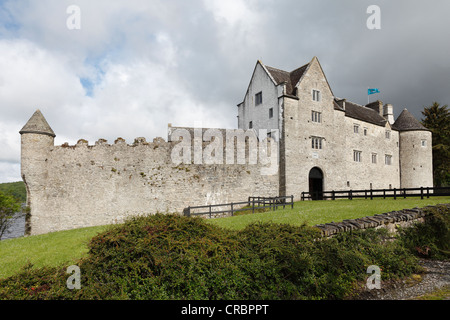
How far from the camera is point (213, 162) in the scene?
2391cm

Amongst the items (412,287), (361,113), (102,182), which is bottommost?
(412,287)

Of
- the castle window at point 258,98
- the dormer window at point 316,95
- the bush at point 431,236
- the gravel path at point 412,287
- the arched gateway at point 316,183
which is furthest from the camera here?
the castle window at point 258,98

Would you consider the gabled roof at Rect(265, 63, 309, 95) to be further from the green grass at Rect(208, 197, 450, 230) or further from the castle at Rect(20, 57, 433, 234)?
the green grass at Rect(208, 197, 450, 230)

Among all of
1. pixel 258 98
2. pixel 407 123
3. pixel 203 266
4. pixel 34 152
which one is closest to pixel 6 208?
pixel 34 152

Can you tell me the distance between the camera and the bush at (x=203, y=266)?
4.91m

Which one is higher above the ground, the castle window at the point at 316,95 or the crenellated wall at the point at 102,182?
the castle window at the point at 316,95

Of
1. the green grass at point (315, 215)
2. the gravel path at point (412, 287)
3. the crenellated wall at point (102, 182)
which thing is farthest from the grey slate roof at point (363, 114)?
the gravel path at point (412, 287)

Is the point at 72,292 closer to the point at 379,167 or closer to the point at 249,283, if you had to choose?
the point at 249,283

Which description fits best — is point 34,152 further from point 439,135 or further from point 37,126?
point 439,135

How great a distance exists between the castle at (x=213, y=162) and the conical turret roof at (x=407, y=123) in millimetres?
11340

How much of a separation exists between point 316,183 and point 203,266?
87.7ft

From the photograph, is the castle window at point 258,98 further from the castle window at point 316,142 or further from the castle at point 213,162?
the castle window at point 316,142

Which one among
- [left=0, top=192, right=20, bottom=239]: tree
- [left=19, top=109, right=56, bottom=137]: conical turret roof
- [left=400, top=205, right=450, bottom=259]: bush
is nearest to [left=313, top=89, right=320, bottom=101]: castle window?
[left=400, top=205, right=450, bottom=259]: bush

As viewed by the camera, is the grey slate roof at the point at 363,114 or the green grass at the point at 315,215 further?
the grey slate roof at the point at 363,114
